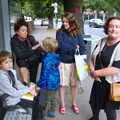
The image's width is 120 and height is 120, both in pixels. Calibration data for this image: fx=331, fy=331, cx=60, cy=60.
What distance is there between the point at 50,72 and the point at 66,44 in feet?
1.99

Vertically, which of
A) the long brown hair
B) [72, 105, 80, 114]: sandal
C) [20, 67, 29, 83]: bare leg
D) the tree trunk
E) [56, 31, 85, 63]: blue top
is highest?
the tree trunk

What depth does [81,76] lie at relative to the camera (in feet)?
16.9

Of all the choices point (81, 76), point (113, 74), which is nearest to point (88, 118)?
point (81, 76)

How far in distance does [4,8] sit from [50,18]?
28.6 metres

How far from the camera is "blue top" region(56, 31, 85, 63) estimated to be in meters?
5.07

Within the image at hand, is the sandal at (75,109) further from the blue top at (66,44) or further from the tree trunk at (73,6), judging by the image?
the tree trunk at (73,6)

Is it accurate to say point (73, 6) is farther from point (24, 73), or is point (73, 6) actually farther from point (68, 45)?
point (24, 73)

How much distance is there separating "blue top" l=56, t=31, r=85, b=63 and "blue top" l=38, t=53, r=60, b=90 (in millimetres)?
411

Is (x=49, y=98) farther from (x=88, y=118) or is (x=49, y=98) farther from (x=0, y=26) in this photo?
(x=0, y=26)

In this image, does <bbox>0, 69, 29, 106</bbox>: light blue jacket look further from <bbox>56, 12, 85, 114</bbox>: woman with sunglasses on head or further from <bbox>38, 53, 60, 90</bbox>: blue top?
<bbox>56, 12, 85, 114</bbox>: woman with sunglasses on head

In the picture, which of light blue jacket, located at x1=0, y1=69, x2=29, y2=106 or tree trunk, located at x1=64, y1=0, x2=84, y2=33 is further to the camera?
tree trunk, located at x1=64, y1=0, x2=84, y2=33

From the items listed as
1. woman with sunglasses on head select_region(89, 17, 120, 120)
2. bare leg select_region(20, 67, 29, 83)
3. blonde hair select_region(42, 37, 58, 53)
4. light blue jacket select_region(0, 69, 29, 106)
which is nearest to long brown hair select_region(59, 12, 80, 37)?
blonde hair select_region(42, 37, 58, 53)

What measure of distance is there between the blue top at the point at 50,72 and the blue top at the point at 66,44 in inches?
16.2

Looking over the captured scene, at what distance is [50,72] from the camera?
4691 millimetres
